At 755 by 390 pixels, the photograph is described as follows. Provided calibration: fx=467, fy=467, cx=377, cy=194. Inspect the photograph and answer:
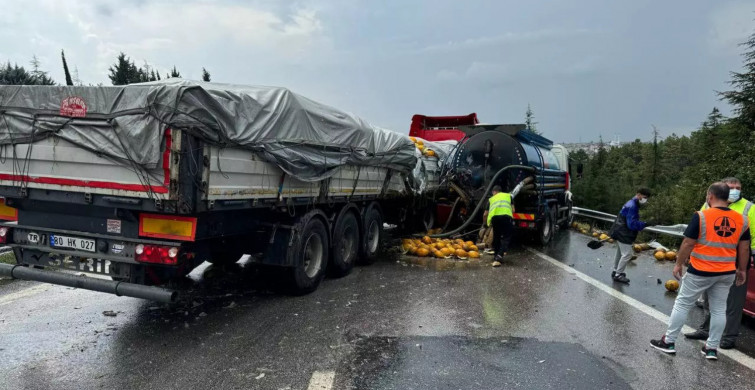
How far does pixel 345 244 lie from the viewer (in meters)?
7.48

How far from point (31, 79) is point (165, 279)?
26361 mm

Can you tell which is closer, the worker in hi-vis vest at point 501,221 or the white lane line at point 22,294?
the white lane line at point 22,294

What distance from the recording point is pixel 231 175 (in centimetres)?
461

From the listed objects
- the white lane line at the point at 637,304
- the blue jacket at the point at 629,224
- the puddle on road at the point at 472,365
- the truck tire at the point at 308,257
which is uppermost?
the blue jacket at the point at 629,224

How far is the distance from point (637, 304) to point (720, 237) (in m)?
2.19

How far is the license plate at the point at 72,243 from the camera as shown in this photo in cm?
452

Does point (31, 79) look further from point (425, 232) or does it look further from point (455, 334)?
point (455, 334)

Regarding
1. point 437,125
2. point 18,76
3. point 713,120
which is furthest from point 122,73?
point 713,120

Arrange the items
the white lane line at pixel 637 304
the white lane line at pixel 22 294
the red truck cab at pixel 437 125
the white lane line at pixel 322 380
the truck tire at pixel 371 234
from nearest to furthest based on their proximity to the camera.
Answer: the white lane line at pixel 322 380 < the white lane line at pixel 637 304 < the white lane line at pixel 22 294 < the truck tire at pixel 371 234 < the red truck cab at pixel 437 125

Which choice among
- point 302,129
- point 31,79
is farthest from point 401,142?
point 31,79

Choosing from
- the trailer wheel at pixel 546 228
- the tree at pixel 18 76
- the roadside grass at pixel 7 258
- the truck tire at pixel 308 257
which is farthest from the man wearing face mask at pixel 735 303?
the tree at pixel 18 76

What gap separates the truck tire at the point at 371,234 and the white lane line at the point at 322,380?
13.9 feet

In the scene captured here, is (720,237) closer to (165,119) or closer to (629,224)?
(629,224)

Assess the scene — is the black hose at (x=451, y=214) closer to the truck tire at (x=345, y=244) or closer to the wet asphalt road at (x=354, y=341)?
the truck tire at (x=345, y=244)
